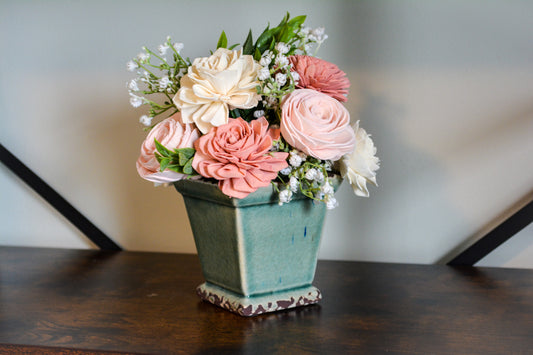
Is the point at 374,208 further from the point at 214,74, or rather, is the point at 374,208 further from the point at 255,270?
the point at 214,74

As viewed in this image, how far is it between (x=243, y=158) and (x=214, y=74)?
0.12m

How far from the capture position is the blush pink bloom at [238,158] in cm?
66

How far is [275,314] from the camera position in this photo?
764mm

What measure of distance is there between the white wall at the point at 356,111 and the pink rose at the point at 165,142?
0.39m

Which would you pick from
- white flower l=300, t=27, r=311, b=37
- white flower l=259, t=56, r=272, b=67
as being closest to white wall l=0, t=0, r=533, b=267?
→ white flower l=300, t=27, r=311, b=37

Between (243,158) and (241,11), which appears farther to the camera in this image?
(241,11)

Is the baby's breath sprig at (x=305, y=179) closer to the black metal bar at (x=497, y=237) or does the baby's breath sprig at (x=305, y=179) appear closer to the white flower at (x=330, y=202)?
the white flower at (x=330, y=202)

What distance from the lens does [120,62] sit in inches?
42.8

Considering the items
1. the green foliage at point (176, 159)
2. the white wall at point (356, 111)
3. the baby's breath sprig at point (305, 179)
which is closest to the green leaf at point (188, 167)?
the green foliage at point (176, 159)

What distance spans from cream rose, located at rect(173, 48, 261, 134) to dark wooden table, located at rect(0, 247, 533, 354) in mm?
297

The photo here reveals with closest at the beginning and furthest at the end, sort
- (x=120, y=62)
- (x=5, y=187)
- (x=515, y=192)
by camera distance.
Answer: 1. (x=515, y=192)
2. (x=120, y=62)
3. (x=5, y=187)

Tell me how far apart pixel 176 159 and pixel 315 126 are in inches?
7.7

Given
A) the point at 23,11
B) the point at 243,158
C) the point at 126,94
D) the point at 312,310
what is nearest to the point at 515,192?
the point at 312,310

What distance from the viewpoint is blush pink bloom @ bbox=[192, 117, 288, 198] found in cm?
66
